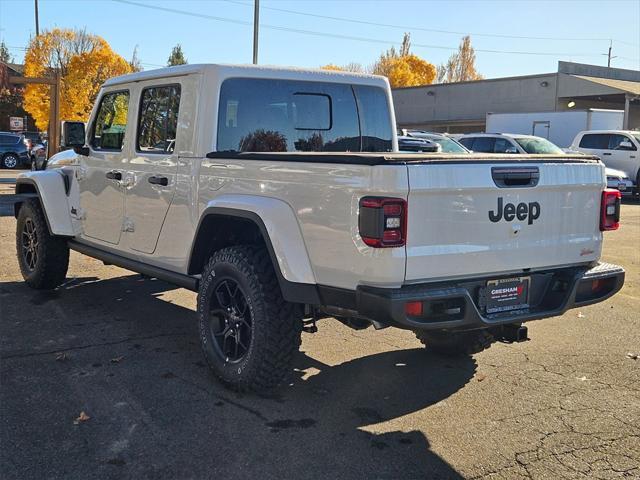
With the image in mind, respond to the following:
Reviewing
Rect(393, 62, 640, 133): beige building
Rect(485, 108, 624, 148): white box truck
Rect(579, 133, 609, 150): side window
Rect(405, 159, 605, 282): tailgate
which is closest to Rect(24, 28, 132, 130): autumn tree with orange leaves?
Rect(393, 62, 640, 133): beige building

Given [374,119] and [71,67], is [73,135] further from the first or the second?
[71,67]

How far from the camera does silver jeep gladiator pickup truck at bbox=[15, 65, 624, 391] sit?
3.42 metres

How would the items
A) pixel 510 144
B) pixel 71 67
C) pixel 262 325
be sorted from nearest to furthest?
pixel 262 325 < pixel 510 144 < pixel 71 67

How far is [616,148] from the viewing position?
19.8m

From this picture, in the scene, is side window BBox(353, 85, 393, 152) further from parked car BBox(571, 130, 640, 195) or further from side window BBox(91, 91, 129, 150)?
parked car BBox(571, 130, 640, 195)

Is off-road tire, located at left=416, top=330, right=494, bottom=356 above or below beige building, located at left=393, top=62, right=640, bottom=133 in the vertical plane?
below

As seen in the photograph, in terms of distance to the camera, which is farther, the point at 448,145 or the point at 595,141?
the point at 595,141

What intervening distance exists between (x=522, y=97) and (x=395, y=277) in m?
33.4

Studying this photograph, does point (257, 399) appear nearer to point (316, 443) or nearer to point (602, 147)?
point (316, 443)

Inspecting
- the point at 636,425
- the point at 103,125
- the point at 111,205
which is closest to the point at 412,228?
the point at 636,425

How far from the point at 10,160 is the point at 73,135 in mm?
25954

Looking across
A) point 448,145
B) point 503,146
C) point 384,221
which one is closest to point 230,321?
point 384,221

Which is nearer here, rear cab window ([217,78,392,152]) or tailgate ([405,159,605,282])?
tailgate ([405,159,605,282])

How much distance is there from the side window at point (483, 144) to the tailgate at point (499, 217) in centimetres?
1459
